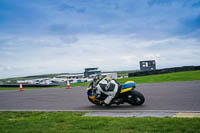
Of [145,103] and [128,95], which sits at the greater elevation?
[128,95]

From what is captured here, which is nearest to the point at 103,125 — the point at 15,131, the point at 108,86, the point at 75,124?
the point at 75,124

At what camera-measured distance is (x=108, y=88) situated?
9.21 meters

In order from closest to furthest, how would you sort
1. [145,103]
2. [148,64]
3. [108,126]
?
1. [108,126]
2. [145,103]
3. [148,64]

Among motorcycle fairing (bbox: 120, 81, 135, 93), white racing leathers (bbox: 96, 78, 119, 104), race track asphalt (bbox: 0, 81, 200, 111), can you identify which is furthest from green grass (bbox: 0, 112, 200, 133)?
motorcycle fairing (bbox: 120, 81, 135, 93)

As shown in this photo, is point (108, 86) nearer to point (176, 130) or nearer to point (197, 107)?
point (197, 107)

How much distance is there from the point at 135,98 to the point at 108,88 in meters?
1.16

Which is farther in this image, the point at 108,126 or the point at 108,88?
the point at 108,88

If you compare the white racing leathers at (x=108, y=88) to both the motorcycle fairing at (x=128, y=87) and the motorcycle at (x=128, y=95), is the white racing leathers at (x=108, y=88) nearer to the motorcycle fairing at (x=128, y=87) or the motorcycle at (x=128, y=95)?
the motorcycle at (x=128, y=95)

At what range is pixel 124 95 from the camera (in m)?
9.27

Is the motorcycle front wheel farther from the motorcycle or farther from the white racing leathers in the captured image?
the white racing leathers

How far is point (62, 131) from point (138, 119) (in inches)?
83.0

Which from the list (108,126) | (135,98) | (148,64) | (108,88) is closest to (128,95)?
(135,98)

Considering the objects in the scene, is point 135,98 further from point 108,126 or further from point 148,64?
point 148,64

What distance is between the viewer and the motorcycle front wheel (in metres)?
9.12
